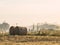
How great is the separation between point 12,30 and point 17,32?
231cm

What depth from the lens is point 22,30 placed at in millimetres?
89812

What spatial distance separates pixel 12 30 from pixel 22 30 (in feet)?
13.1

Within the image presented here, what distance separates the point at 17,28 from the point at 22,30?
2.61 metres

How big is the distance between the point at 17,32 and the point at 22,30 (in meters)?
2.13

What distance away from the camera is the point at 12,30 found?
9025cm

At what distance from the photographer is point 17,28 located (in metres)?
91.2

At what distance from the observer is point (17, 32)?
89.4 meters

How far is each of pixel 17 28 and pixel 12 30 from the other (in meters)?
2.30
